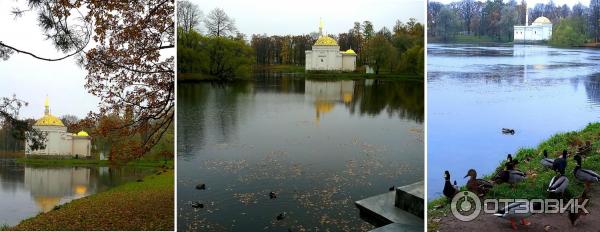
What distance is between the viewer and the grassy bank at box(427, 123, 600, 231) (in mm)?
4977

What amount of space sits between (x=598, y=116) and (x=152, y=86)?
14.3ft

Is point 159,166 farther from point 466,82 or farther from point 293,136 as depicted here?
point 466,82

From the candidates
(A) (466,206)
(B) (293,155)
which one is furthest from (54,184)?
(A) (466,206)

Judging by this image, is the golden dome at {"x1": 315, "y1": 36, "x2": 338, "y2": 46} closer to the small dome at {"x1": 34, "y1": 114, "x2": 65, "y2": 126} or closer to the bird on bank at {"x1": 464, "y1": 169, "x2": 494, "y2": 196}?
the bird on bank at {"x1": 464, "y1": 169, "x2": 494, "y2": 196}

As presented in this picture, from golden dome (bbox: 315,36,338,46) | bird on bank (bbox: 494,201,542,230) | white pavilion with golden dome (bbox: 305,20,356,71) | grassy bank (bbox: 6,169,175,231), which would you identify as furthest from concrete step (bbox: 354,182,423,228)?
grassy bank (bbox: 6,169,175,231)

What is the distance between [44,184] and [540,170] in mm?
4829

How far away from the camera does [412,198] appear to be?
526cm

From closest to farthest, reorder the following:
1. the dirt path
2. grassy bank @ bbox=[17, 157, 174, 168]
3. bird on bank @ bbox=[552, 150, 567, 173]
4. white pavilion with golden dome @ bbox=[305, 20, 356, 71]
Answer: the dirt path
bird on bank @ bbox=[552, 150, 567, 173]
grassy bank @ bbox=[17, 157, 174, 168]
white pavilion with golden dome @ bbox=[305, 20, 356, 71]

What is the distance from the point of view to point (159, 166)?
5531 millimetres

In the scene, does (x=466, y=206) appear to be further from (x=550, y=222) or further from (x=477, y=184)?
(x=550, y=222)

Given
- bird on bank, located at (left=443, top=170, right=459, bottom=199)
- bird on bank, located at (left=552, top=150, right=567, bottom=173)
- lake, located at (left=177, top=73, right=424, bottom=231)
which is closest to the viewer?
→ bird on bank, located at (left=552, top=150, right=567, bottom=173)

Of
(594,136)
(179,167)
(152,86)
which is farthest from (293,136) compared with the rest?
(594,136)

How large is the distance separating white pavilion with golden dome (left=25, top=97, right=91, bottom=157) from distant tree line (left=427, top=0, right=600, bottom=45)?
3.64m

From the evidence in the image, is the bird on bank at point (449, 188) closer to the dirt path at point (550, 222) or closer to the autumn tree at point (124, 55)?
the dirt path at point (550, 222)
